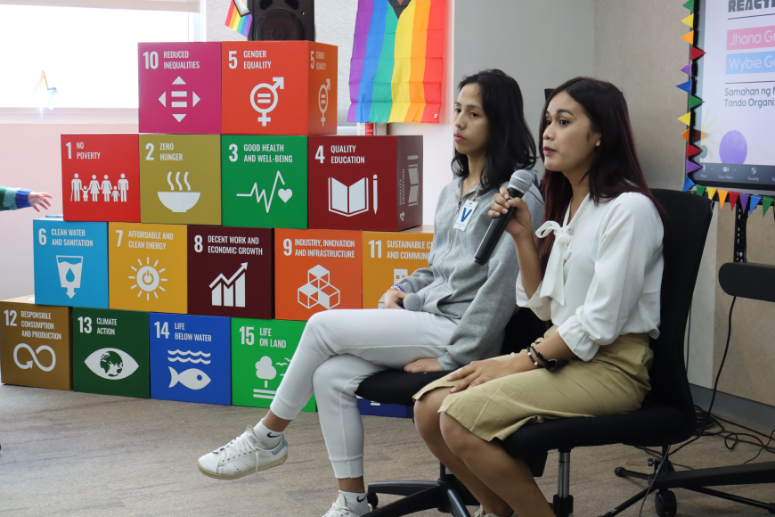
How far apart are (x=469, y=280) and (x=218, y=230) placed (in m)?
1.44

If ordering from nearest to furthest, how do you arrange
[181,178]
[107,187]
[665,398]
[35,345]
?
[665,398]
[181,178]
[107,187]
[35,345]

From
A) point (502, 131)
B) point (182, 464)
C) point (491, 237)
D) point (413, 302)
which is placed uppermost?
point (502, 131)

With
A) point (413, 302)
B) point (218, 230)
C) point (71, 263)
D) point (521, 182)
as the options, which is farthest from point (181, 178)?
point (521, 182)

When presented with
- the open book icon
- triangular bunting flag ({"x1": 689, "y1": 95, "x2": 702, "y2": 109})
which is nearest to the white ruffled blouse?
triangular bunting flag ({"x1": 689, "y1": 95, "x2": 702, "y2": 109})

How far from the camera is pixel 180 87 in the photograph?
3133mm

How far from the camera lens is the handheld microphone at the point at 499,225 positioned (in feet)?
5.53

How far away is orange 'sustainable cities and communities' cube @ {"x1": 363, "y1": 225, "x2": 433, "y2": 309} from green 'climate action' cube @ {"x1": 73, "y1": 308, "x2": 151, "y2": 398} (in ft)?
3.21

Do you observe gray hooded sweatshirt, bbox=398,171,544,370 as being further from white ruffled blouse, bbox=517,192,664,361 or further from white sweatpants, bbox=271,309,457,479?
white ruffled blouse, bbox=517,192,664,361

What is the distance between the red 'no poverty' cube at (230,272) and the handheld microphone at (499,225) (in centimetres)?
152

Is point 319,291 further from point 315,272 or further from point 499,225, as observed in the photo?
point 499,225

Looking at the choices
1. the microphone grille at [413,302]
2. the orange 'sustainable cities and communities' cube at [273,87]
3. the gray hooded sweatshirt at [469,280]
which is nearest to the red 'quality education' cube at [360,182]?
the orange 'sustainable cities and communities' cube at [273,87]

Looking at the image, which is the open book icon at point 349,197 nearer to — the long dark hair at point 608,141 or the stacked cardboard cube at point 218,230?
the stacked cardboard cube at point 218,230

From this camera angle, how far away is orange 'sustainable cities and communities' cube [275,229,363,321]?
3.01 m

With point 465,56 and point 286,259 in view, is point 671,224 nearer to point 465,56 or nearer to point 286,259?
point 286,259
